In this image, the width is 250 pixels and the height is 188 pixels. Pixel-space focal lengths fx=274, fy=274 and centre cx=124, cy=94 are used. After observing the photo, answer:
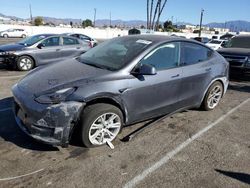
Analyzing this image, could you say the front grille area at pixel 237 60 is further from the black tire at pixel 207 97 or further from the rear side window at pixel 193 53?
the rear side window at pixel 193 53

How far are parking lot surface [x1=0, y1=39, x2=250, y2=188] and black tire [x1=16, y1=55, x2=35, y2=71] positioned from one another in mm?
5122

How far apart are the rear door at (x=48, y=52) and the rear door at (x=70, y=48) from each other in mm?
229

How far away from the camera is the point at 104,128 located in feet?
13.1

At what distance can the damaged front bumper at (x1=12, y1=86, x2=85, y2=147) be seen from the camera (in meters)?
3.52

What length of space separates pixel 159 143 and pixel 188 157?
0.53 metres

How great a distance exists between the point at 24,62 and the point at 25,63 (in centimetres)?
5

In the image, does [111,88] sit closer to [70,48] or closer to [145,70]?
[145,70]

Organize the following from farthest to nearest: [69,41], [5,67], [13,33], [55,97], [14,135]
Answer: [13,33]
[69,41]
[5,67]
[14,135]
[55,97]

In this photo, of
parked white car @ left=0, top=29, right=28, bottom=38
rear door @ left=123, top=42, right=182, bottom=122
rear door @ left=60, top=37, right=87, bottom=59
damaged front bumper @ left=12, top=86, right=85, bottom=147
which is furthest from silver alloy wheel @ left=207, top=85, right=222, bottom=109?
parked white car @ left=0, top=29, right=28, bottom=38

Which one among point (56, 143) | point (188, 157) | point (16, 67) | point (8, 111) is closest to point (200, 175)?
point (188, 157)

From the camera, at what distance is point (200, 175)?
3422 mm

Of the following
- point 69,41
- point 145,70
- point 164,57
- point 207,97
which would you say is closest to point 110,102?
point 145,70

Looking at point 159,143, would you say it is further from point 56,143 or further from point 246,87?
point 246,87

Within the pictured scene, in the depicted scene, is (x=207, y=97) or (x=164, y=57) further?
(x=207, y=97)
